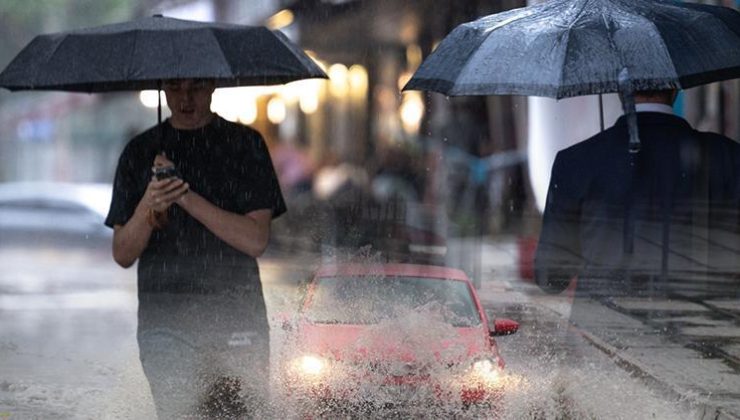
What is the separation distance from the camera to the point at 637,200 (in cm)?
576

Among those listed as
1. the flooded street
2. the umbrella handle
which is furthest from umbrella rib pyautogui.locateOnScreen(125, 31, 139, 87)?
the umbrella handle

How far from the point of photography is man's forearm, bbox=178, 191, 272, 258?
5.40 m

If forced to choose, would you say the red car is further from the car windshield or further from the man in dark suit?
the man in dark suit

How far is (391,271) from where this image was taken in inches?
289

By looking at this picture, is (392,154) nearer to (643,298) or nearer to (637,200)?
(643,298)

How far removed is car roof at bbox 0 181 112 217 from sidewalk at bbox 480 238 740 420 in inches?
250

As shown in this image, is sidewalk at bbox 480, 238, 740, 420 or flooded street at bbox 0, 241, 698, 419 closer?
flooded street at bbox 0, 241, 698, 419

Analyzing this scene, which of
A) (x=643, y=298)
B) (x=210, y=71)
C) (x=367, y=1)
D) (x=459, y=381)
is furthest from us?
(x=367, y=1)

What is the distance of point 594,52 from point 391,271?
2.08 meters

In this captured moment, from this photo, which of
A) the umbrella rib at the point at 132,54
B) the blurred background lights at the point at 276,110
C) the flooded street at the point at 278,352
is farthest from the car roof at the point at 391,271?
the blurred background lights at the point at 276,110

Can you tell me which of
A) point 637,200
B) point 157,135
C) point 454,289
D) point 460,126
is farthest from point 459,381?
point 460,126

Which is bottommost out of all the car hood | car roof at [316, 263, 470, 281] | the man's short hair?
the car hood

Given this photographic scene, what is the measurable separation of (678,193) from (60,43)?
2447 mm

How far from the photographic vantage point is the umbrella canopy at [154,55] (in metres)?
5.50
